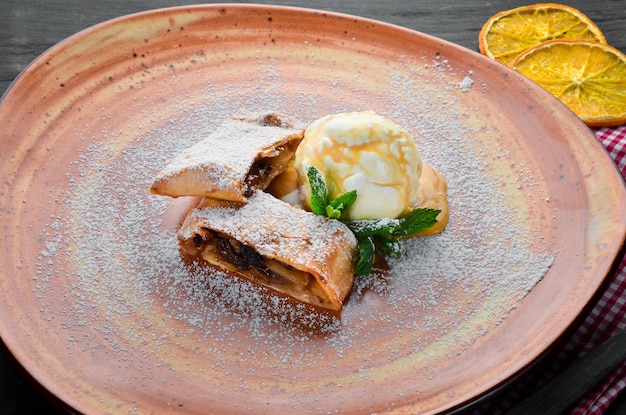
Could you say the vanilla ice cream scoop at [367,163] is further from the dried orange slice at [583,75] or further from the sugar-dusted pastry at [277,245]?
the dried orange slice at [583,75]

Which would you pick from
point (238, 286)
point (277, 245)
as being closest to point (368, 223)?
point (277, 245)

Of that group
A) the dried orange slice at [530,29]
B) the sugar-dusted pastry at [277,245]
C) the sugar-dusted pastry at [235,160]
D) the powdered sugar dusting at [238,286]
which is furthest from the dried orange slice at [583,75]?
the sugar-dusted pastry at [277,245]

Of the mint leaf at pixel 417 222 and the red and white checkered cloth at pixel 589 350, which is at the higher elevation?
the mint leaf at pixel 417 222

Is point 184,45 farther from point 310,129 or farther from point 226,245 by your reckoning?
point 226,245

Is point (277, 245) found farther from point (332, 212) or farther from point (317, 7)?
point (317, 7)

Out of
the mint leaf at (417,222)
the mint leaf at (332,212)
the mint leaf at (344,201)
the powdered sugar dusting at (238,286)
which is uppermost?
the mint leaf at (344,201)
